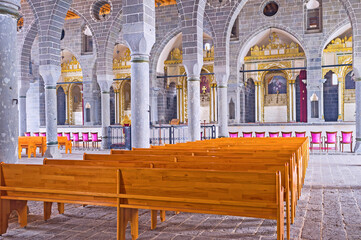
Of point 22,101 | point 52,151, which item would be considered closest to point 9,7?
point 52,151

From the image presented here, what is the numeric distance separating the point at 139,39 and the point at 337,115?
704 inches

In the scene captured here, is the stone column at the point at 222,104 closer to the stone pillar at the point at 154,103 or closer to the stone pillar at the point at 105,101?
the stone pillar at the point at 105,101

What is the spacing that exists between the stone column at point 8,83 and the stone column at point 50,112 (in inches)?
293

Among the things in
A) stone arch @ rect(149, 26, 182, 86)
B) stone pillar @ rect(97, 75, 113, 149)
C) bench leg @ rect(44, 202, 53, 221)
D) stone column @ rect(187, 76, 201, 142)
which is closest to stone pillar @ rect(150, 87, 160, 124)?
stone arch @ rect(149, 26, 182, 86)

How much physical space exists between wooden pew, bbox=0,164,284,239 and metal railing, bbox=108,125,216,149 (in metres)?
10.5

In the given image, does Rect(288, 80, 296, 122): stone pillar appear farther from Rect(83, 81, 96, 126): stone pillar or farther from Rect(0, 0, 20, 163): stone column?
Rect(0, 0, 20, 163): stone column

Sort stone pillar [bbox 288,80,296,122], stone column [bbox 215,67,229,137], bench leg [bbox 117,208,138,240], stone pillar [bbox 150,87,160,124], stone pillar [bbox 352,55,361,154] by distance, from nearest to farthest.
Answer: bench leg [bbox 117,208,138,240] → stone pillar [bbox 352,55,361,154] → stone column [bbox 215,67,229,137] → stone pillar [bbox 150,87,160,124] → stone pillar [bbox 288,80,296,122]

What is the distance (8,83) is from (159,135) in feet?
35.7

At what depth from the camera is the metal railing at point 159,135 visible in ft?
47.8

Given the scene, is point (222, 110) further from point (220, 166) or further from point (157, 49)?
point (220, 166)

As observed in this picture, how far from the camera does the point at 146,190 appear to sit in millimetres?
3254

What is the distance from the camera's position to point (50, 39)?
1171cm

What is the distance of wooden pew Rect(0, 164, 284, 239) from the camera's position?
292cm

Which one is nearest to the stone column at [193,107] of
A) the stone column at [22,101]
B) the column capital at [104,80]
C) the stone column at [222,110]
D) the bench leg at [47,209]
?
the stone column at [222,110]
